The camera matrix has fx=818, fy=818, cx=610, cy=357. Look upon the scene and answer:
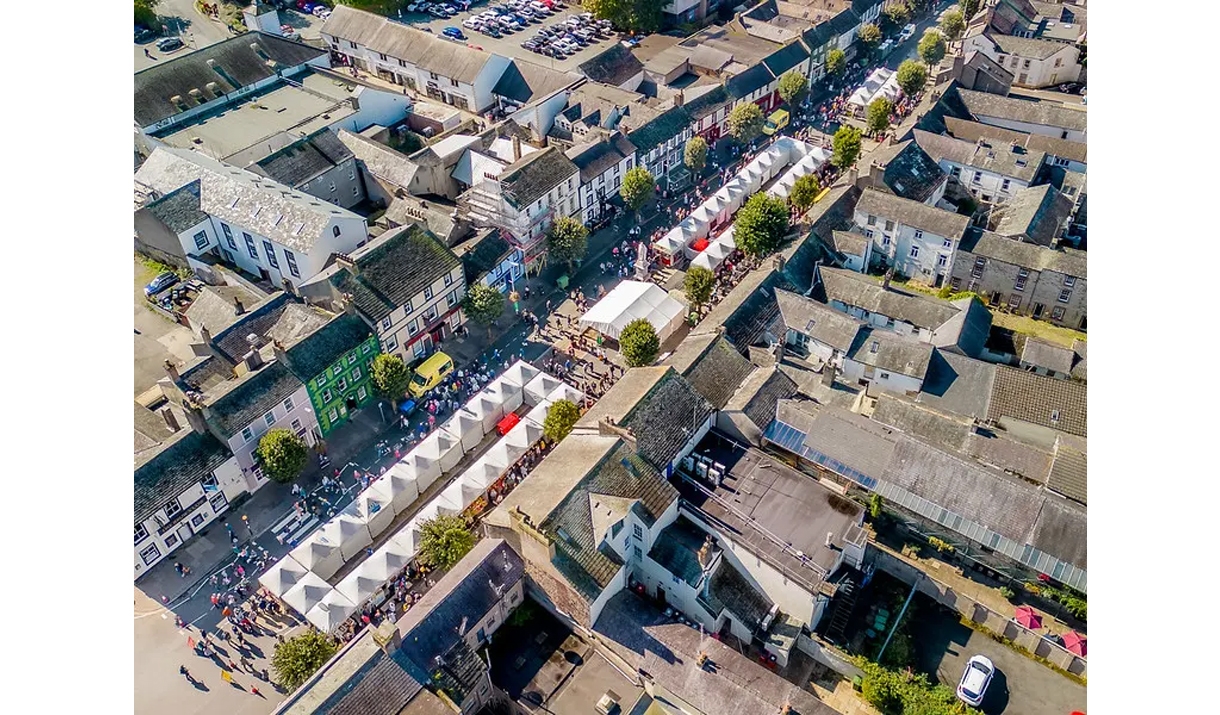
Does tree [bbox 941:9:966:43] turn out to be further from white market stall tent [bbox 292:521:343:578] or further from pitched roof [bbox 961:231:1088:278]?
white market stall tent [bbox 292:521:343:578]

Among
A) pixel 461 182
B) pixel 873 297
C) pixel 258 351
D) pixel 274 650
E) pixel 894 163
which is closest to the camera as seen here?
pixel 274 650

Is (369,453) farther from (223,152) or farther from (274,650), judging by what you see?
(223,152)

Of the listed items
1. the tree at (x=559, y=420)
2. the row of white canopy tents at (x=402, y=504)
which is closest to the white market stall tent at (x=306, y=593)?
the row of white canopy tents at (x=402, y=504)

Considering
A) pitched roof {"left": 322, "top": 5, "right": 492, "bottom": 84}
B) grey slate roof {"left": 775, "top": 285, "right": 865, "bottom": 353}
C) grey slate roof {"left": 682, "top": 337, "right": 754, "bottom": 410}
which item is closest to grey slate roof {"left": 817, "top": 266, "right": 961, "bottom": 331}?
grey slate roof {"left": 775, "top": 285, "right": 865, "bottom": 353}

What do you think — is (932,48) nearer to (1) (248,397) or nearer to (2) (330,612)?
(1) (248,397)

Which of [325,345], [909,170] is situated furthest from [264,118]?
[909,170]

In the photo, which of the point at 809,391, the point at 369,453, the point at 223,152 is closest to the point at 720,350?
the point at 809,391
